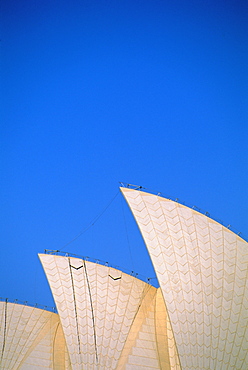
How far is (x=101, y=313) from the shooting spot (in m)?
32.1

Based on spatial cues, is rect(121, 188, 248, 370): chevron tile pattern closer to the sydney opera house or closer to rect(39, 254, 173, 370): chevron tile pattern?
the sydney opera house

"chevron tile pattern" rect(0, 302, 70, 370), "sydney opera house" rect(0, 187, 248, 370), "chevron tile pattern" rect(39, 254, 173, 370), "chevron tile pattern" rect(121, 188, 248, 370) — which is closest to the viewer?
"chevron tile pattern" rect(121, 188, 248, 370)

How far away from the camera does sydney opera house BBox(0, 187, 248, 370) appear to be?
90.0 ft

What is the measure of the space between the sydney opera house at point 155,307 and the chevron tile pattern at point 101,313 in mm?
72

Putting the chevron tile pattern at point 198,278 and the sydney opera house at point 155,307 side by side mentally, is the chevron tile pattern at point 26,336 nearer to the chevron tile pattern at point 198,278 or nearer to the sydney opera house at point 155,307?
the sydney opera house at point 155,307

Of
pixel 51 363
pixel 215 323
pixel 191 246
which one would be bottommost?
pixel 51 363

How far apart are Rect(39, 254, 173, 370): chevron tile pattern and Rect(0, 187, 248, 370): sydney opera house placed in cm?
7

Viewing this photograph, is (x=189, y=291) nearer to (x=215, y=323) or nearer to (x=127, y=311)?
(x=215, y=323)

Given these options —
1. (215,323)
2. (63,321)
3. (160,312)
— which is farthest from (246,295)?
(63,321)

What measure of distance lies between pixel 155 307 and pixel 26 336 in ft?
36.1

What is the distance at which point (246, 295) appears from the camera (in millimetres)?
28062

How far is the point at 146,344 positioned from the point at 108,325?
3.21m

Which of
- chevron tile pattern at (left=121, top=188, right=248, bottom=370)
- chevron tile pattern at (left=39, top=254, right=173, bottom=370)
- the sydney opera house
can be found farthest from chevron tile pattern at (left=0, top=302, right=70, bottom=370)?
chevron tile pattern at (left=121, top=188, right=248, bottom=370)

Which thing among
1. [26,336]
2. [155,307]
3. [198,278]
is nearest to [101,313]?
[155,307]
